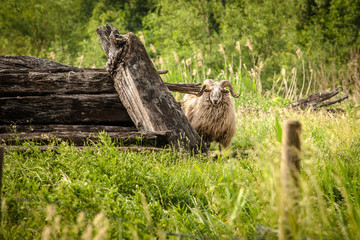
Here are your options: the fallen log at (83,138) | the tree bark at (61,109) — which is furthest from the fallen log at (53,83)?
the fallen log at (83,138)

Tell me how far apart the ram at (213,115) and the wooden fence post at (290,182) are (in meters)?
3.94

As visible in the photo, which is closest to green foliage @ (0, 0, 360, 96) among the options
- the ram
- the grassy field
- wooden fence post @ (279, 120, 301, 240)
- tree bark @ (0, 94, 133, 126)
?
the ram

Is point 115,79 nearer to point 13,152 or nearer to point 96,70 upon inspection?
point 96,70

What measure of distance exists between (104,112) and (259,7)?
15.2 meters

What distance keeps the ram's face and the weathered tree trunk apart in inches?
41.1

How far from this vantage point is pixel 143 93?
4.65 meters

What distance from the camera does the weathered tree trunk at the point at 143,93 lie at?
15.3ft

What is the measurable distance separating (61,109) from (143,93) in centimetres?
129

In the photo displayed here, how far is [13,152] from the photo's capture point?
12.6 ft

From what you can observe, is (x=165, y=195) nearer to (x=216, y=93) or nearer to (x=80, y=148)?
(x=80, y=148)

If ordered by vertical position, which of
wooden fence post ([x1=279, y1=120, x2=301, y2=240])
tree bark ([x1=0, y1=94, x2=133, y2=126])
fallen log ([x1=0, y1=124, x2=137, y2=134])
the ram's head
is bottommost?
fallen log ([x1=0, y1=124, x2=137, y2=134])

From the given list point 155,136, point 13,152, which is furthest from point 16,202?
point 155,136

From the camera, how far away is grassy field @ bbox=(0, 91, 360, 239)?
2105mm

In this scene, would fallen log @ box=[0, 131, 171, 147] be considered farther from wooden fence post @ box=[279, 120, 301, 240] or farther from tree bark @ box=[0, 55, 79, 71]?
wooden fence post @ box=[279, 120, 301, 240]
